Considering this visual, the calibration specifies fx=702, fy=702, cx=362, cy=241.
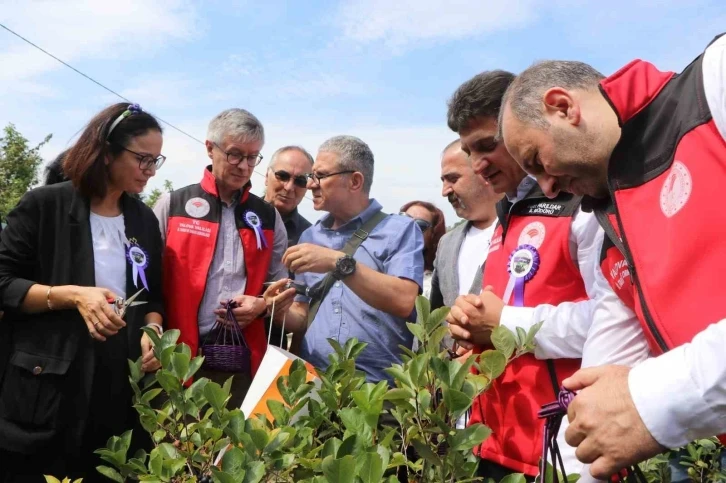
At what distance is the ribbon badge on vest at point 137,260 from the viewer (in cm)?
306

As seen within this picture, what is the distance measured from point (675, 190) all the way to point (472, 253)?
6.68ft

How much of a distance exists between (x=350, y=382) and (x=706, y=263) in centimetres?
81

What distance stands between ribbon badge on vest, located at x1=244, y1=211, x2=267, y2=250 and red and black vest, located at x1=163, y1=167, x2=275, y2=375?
13 mm

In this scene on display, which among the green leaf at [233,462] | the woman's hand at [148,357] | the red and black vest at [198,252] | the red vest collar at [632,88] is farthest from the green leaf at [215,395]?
the red and black vest at [198,252]

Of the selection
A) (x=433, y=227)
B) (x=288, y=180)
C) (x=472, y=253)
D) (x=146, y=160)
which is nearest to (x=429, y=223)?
(x=433, y=227)

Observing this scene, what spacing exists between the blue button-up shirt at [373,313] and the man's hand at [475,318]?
108cm

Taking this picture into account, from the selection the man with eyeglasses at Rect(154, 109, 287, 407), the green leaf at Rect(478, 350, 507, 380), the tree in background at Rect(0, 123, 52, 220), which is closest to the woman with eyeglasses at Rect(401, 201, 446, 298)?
the man with eyeglasses at Rect(154, 109, 287, 407)

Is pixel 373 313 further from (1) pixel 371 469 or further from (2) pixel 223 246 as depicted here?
(1) pixel 371 469

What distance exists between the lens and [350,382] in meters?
1.64

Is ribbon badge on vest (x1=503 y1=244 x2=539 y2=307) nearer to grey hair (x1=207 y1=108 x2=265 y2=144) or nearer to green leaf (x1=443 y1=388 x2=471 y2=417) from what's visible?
green leaf (x1=443 y1=388 x2=471 y2=417)

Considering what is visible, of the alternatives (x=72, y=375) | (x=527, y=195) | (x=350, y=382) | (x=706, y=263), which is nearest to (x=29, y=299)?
(x=72, y=375)

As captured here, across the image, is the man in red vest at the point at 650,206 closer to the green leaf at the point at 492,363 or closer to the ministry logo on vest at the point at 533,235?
the green leaf at the point at 492,363

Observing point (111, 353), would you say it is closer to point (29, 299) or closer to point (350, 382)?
point (29, 299)

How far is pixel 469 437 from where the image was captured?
128 centimetres
